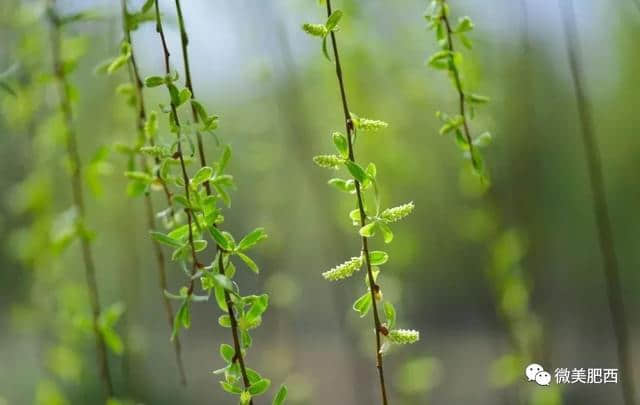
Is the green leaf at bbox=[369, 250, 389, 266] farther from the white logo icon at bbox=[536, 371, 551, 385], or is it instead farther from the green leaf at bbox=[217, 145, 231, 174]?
the white logo icon at bbox=[536, 371, 551, 385]

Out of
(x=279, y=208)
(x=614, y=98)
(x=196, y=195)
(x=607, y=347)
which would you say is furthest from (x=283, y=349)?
(x=196, y=195)

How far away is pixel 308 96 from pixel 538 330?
454 mm

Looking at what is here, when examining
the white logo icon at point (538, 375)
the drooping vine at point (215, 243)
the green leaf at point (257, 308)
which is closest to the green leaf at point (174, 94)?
the drooping vine at point (215, 243)

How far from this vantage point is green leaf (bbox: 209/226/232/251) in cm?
32

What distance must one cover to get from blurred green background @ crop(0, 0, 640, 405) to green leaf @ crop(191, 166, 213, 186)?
1.25 feet

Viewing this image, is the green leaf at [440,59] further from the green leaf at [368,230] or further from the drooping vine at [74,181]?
the drooping vine at [74,181]

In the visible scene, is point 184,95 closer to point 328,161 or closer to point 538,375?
point 328,161

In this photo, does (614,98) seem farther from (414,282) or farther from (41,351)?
(41,351)

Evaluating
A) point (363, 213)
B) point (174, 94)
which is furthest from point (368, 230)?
point (174, 94)

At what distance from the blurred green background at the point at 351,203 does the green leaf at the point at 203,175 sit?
381 millimetres

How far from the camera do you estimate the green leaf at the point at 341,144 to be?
12.4 inches

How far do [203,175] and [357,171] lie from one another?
0.25 ft

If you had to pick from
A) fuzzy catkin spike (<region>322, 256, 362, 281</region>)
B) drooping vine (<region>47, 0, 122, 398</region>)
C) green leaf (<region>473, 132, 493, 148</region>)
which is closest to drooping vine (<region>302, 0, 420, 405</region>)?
fuzzy catkin spike (<region>322, 256, 362, 281</region>)

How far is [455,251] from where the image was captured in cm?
110
